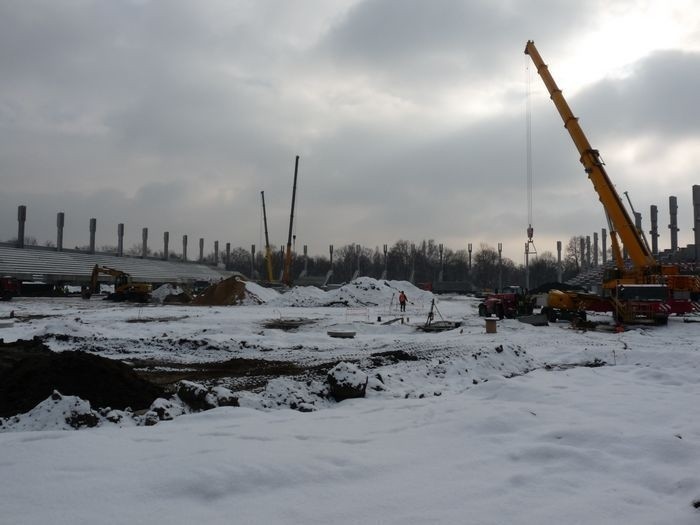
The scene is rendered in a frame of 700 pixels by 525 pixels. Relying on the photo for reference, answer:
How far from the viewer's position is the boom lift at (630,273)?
2136cm

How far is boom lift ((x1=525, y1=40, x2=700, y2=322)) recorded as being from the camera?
841 inches

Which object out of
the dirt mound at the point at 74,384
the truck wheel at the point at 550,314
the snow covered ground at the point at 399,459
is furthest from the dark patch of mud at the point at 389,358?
the truck wheel at the point at 550,314

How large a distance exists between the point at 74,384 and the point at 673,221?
51649mm

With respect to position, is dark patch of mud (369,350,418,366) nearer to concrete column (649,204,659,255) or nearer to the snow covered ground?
the snow covered ground

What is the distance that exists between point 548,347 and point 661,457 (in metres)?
A: 9.74

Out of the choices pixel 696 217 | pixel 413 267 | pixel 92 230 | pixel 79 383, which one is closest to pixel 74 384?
pixel 79 383

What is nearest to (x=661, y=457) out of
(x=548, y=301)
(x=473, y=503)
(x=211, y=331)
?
(x=473, y=503)

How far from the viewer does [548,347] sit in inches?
573

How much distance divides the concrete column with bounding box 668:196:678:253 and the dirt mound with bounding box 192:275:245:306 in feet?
128

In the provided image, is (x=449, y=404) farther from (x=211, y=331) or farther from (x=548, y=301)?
(x=548, y=301)

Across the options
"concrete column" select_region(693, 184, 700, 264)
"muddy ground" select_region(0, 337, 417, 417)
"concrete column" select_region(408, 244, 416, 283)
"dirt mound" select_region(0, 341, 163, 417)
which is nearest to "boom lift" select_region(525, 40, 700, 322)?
"muddy ground" select_region(0, 337, 417, 417)

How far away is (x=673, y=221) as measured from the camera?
4622cm

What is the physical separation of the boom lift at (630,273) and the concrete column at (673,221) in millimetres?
24893

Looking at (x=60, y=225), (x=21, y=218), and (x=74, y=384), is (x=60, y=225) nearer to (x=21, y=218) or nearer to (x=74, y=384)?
(x=21, y=218)
